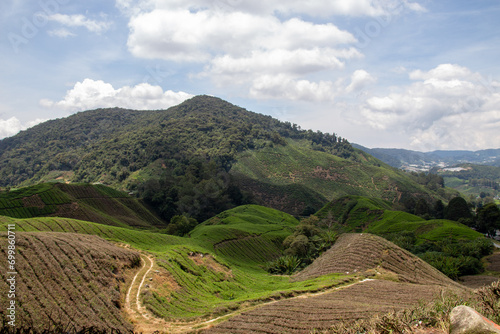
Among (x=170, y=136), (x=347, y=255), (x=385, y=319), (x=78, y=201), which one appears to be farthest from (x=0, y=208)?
(x=170, y=136)

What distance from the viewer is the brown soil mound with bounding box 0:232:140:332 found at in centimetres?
1727

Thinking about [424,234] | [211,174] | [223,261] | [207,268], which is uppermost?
[211,174]

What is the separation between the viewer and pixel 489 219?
80.9m

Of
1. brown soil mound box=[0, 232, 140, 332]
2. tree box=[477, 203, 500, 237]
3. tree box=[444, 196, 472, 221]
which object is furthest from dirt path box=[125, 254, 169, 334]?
tree box=[444, 196, 472, 221]

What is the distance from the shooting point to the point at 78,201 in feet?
276

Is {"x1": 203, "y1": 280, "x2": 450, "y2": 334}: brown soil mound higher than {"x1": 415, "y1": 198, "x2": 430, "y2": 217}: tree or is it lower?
higher

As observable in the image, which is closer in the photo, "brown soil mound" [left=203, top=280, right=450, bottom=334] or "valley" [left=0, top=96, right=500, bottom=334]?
"brown soil mound" [left=203, top=280, right=450, bottom=334]

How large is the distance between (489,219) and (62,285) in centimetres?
9967

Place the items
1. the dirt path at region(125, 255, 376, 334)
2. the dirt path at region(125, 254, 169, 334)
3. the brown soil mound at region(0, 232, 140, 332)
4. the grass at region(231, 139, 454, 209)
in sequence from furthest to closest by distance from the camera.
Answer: the grass at region(231, 139, 454, 209), the dirt path at region(125, 254, 169, 334), the dirt path at region(125, 255, 376, 334), the brown soil mound at region(0, 232, 140, 332)

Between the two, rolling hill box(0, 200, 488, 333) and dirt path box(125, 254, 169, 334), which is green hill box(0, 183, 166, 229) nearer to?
rolling hill box(0, 200, 488, 333)

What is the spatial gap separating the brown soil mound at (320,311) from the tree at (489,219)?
7650 cm

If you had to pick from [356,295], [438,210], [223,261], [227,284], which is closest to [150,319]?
[227,284]

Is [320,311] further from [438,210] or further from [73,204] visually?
[438,210]

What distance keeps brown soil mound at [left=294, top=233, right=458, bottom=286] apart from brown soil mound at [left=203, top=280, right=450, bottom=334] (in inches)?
331
